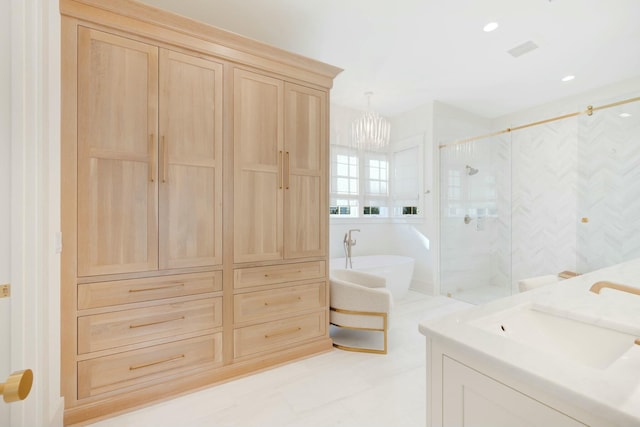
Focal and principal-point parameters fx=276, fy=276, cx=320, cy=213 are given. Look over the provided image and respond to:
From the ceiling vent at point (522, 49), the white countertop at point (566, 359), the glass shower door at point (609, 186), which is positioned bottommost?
the white countertop at point (566, 359)

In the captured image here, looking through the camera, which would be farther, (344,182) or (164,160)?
(344,182)

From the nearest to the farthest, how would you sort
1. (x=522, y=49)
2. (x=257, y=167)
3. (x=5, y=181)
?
(x=5, y=181), (x=257, y=167), (x=522, y=49)

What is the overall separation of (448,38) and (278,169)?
196cm

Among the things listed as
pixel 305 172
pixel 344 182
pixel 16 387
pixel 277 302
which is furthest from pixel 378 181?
pixel 16 387

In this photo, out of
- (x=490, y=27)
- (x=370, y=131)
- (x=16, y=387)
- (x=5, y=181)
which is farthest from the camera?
(x=370, y=131)

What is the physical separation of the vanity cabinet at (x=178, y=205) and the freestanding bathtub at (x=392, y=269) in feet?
4.47

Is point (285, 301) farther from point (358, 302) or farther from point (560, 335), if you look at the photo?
point (560, 335)

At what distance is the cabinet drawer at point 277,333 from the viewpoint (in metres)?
2.04

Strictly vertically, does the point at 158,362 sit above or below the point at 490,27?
below

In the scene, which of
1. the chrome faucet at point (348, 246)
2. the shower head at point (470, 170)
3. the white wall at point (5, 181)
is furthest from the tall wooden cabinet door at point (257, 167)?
the shower head at point (470, 170)

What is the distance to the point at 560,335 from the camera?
1.02m

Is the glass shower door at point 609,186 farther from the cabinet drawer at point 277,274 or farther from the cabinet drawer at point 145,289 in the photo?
the cabinet drawer at point 145,289

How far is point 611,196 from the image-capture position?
2916 millimetres

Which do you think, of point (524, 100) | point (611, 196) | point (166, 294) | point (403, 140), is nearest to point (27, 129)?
point (166, 294)
